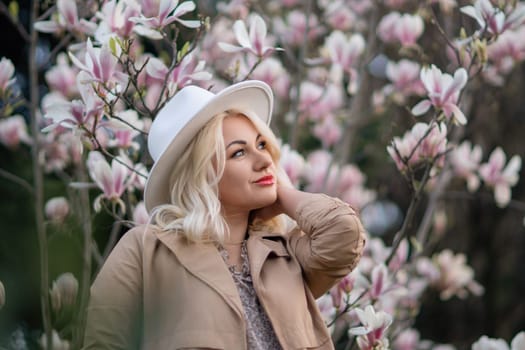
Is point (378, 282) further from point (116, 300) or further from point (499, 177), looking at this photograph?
point (116, 300)

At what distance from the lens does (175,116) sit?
6.68ft

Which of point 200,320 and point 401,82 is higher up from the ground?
point 200,320

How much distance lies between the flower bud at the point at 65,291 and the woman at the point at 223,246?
325 millimetres

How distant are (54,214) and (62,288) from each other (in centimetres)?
171

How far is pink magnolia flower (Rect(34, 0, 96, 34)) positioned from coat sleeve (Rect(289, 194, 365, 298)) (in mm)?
1112

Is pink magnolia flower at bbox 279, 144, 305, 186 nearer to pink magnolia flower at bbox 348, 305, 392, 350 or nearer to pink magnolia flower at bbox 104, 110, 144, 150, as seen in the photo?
pink magnolia flower at bbox 104, 110, 144, 150

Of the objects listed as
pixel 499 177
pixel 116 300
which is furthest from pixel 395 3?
pixel 116 300

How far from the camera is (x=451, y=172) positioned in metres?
3.62

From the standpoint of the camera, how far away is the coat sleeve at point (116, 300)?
1764 millimetres

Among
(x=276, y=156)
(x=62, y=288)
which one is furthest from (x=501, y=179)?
(x=62, y=288)

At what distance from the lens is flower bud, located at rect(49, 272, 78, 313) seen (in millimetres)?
1135

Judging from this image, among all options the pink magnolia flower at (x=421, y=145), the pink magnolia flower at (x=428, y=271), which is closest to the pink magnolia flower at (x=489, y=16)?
the pink magnolia flower at (x=421, y=145)

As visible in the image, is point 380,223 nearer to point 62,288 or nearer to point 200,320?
point 200,320

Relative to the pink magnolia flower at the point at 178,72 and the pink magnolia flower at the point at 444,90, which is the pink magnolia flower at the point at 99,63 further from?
the pink magnolia flower at the point at 444,90
